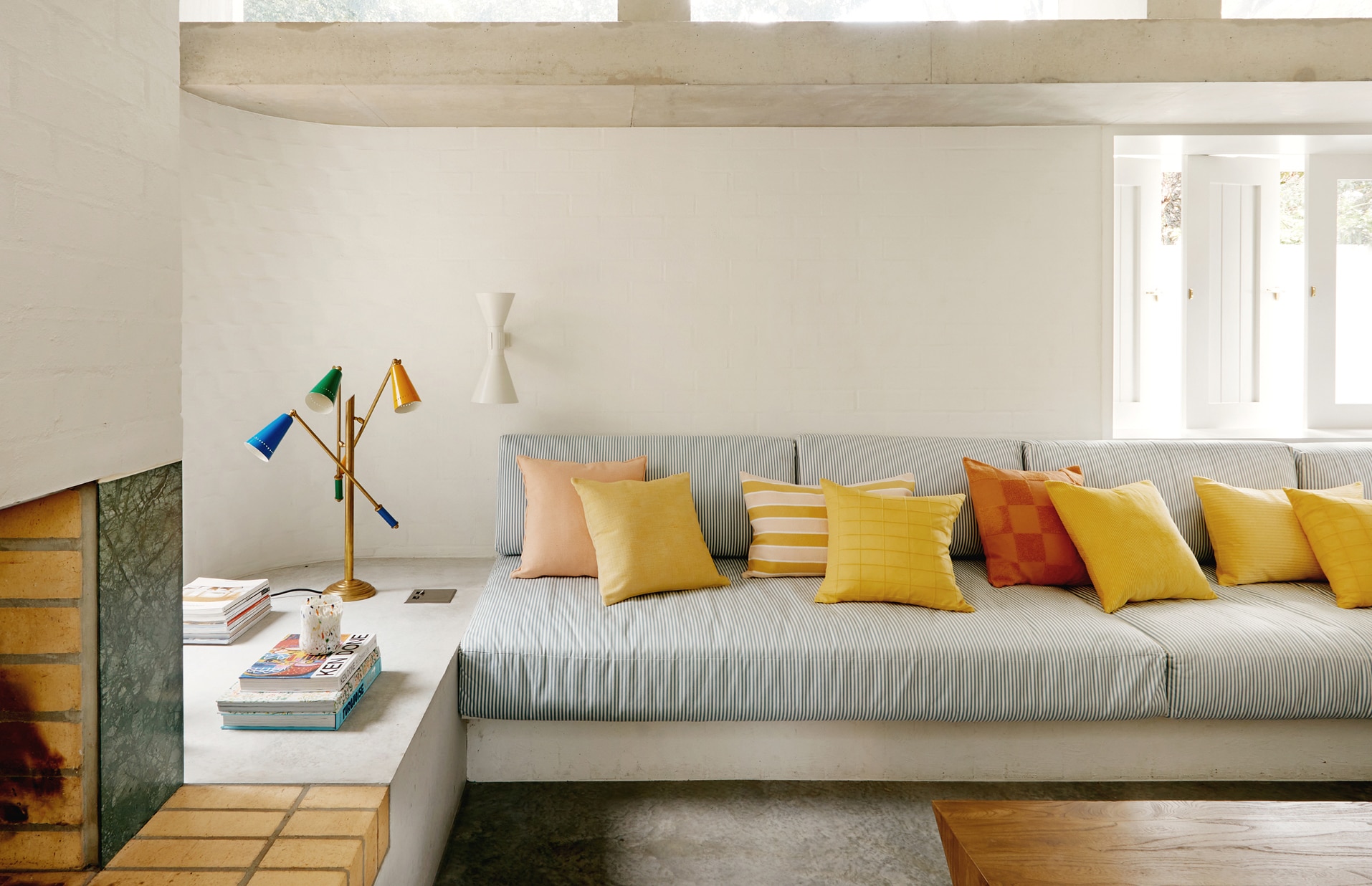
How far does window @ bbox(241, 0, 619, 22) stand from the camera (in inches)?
125

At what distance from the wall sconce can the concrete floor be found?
4.83ft

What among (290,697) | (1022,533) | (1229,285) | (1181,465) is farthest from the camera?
(1229,285)

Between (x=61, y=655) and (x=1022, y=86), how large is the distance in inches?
128

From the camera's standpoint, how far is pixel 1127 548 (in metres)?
2.65

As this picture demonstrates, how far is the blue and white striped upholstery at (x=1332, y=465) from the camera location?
10.1ft

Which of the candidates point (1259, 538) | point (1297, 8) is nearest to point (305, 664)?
point (1259, 538)

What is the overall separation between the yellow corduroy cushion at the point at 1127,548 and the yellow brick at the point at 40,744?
2.70 metres

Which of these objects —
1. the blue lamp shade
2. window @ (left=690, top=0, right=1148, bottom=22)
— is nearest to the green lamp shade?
the blue lamp shade

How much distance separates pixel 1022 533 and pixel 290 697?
7.70ft

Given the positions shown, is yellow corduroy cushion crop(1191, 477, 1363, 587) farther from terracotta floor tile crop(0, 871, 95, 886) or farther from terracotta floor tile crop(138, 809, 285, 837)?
terracotta floor tile crop(0, 871, 95, 886)

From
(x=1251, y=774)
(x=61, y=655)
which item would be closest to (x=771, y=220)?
(x=1251, y=774)

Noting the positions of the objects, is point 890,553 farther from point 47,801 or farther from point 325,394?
point 47,801

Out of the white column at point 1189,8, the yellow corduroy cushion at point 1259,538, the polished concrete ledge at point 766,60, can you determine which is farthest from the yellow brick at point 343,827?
the white column at point 1189,8

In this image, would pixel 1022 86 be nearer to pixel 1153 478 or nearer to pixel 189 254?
pixel 1153 478
